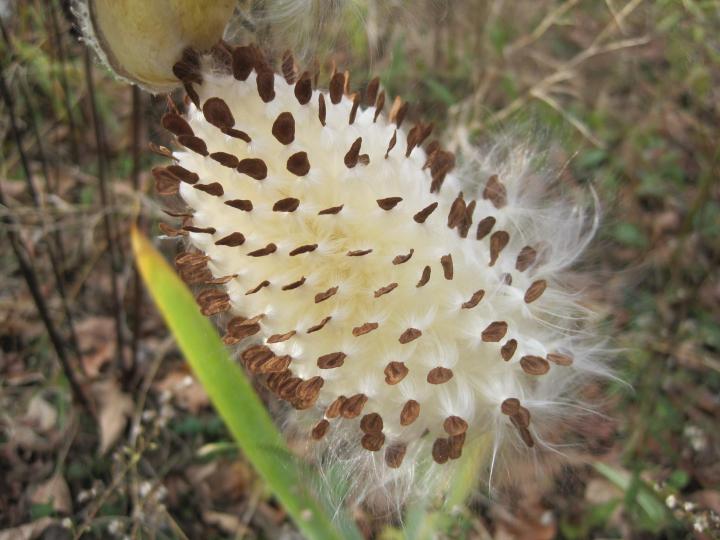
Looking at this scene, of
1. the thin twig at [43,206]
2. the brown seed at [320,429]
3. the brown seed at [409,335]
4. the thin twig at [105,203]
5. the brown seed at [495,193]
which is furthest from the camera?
the thin twig at [105,203]

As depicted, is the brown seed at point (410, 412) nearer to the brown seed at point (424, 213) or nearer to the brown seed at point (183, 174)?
the brown seed at point (424, 213)

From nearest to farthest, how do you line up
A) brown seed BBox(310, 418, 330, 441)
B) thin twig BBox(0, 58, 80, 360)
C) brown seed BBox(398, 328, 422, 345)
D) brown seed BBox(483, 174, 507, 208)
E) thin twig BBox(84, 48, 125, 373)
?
brown seed BBox(398, 328, 422, 345)
brown seed BBox(310, 418, 330, 441)
brown seed BBox(483, 174, 507, 208)
thin twig BBox(0, 58, 80, 360)
thin twig BBox(84, 48, 125, 373)

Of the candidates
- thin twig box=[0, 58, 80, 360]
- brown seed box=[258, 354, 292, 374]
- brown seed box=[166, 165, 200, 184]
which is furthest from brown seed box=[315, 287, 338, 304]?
thin twig box=[0, 58, 80, 360]

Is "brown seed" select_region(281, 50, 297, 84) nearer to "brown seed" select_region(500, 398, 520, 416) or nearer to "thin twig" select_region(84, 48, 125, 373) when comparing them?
"brown seed" select_region(500, 398, 520, 416)

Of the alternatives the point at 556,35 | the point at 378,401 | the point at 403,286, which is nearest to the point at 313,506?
the point at 378,401

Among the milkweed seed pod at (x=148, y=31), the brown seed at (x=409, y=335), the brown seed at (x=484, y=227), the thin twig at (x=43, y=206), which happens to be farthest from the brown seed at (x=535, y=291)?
the thin twig at (x=43, y=206)

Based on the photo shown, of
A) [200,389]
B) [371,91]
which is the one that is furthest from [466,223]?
[200,389]

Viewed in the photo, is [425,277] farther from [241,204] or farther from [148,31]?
[148,31]
